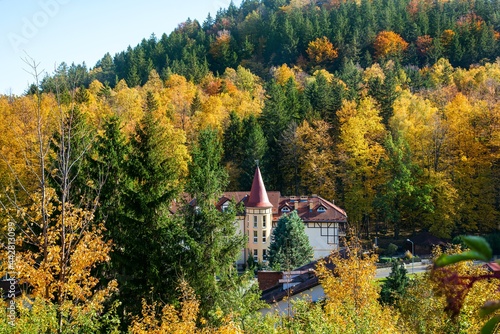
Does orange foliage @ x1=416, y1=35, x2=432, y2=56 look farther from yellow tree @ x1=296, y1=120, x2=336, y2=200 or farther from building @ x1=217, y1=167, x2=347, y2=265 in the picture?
building @ x1=217, y1=167, x2=347, y2=265

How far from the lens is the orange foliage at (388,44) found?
264 ft

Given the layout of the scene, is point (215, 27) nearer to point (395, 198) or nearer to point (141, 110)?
point (141, 110)

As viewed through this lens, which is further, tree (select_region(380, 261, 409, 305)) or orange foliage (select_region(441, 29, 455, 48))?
orange foliage (select_region(441, 29, 455, 48))

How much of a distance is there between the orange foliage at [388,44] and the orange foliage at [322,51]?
270 inches

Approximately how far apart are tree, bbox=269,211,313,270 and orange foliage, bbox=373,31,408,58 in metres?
51.9

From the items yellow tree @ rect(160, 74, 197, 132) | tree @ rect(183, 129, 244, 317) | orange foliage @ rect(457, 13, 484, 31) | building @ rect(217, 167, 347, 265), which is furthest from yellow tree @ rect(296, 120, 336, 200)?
orange foliage @ rect(457, 13, 484, 31)

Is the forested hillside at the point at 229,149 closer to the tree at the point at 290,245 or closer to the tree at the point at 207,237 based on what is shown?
the tree at the point at 207,237

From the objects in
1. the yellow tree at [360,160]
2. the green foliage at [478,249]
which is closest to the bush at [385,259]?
the yellow tree at [360,160]

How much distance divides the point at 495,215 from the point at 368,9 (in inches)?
2394

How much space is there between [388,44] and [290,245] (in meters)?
56.7

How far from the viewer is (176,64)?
82.1 m

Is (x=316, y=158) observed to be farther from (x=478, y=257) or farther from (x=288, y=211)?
(x=478, y=257)

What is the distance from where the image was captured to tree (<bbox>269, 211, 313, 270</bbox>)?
1362 inches

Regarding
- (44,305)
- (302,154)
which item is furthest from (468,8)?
(44,305)
